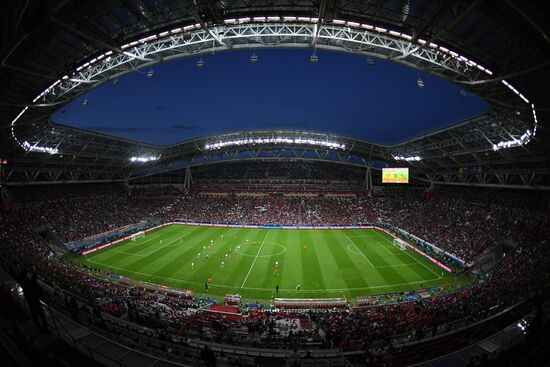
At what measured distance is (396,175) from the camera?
48.9m

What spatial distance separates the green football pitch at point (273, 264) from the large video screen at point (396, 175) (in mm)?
10669

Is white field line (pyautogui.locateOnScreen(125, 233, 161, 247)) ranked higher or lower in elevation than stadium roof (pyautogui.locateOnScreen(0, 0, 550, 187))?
lower

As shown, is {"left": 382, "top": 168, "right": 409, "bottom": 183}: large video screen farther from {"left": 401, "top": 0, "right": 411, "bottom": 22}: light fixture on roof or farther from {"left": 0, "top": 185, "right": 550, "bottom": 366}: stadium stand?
{"left": 401, "top": 0, "right": 411, "bottom": 22}: light fixture on roof

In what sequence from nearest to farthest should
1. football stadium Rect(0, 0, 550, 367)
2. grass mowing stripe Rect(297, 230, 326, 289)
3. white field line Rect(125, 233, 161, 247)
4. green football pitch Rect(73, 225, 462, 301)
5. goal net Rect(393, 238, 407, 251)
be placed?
football stadium Rect(0, 0, 550, 367), green football pitch Rect(73, 225, 462, 301), grass mowing stripe Rect(297, 230, 326, 289), goal net Rect(393, 238, 407, 251), white field line Rect(125, 233, 161, 247)

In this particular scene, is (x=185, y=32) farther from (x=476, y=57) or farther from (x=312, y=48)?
(x=476, y=57)

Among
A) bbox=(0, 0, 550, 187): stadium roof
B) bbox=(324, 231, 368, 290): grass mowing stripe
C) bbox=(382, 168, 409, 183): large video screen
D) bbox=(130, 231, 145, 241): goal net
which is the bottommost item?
bbox=(324, 231, 368, 290): grass mowing stripe

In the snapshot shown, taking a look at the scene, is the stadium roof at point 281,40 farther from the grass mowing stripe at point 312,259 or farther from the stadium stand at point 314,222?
the grass mowing stripe at point 312,259

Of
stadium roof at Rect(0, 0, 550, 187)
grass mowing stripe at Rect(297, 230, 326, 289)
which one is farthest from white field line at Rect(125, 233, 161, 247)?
grass mowing stripe at Rect(297, 230, 326, 289)

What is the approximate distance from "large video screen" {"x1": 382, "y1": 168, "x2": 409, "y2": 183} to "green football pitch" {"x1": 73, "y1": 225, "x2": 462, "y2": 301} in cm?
1067

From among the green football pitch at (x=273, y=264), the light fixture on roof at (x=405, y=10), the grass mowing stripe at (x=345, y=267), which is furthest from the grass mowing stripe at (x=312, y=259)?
the light fixture on roof at (x=405, y=10)

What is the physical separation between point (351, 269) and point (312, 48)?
23.2 meters

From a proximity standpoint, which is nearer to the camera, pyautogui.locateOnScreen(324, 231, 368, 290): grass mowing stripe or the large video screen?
pyautogui.locateOnScreen(324, 231, 368, 290): grass mowing stripe

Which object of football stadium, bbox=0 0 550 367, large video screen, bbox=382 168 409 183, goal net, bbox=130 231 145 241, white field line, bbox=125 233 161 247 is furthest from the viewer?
large video screen, bbox=382 168 409 183

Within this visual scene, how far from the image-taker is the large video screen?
48.1 meters
